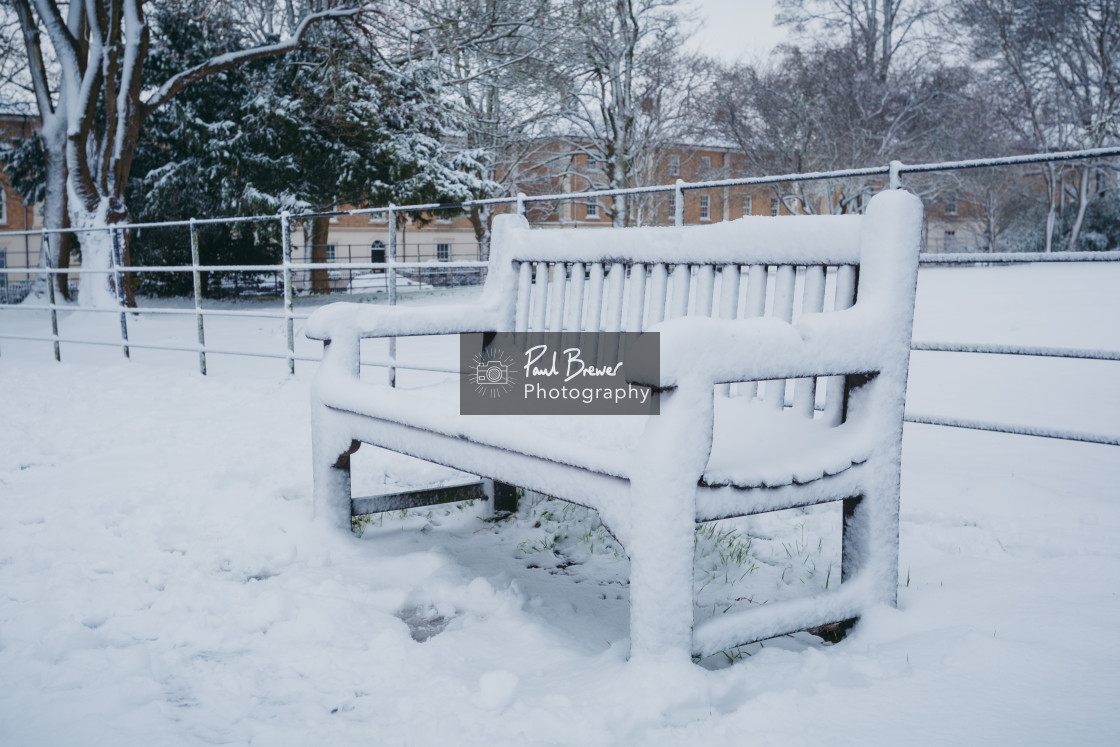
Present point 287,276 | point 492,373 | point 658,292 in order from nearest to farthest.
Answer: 1. point 658,292
2. point 492,373
3. point 287,276

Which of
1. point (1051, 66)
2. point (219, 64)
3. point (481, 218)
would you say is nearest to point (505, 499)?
point (219, 64)

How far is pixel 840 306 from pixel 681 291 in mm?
475

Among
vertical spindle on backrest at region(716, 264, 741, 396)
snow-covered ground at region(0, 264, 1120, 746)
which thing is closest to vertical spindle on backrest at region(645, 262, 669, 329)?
vertical spindle on backrest at region(716, 264, 741, 396)

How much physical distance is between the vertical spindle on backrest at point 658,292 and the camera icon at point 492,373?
0.54m

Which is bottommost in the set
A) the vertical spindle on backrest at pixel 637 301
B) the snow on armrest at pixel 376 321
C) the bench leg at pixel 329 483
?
the bench leg at pixel 329 483

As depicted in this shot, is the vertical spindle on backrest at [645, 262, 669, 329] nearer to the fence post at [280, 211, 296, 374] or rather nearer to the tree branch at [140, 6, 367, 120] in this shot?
the fence post at [280, 211, 296, 374]

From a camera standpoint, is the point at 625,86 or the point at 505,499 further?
the point at 625,86

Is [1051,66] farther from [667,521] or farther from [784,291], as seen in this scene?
[667,521]

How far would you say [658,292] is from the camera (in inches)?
98.6

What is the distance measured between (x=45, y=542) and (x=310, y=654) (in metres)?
1.38

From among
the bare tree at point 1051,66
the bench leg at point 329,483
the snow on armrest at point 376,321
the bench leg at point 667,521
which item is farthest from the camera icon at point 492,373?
the bare tree at point 1051,66

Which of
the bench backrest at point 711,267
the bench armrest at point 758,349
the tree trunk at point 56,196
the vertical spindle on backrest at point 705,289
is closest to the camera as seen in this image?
the bench armrest at point 758,349

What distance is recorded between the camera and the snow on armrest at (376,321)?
2.73m

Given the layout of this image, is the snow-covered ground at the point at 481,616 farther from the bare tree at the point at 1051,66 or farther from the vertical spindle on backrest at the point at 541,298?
the bare tree at the point at 1051,66
